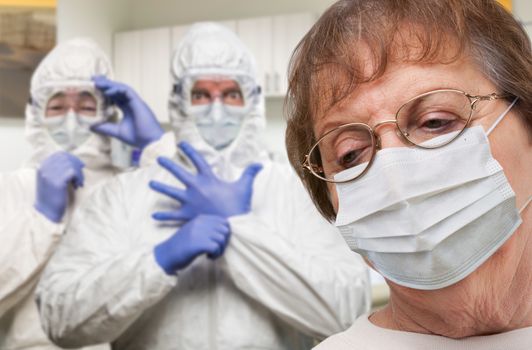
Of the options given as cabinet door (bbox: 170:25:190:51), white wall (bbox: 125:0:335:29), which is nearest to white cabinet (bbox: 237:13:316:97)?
white wall (bbox: 125:0:335:29)

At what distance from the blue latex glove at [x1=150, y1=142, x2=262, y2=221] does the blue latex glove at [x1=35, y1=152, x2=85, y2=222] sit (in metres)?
0.47

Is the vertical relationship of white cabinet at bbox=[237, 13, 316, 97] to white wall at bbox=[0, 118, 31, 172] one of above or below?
above

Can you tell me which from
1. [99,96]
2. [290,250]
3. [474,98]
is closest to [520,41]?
[474,98]

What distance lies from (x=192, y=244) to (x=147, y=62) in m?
2.65

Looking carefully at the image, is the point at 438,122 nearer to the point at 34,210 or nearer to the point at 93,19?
the point at 34,210

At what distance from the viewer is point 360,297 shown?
150cm

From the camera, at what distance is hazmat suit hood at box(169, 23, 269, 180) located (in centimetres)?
174

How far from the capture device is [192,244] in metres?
1.45

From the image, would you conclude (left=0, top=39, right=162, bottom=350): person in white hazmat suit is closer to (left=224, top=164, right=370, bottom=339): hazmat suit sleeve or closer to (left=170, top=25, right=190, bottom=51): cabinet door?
(left=224, top=164, right=370, bottom=339): hazmat suit sleeve

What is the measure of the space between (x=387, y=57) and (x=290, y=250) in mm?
903

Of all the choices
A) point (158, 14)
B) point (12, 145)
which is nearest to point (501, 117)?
point (12, 145)

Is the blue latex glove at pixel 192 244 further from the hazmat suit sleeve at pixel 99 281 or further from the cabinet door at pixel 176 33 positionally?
the cabinet door at pixel 176 33

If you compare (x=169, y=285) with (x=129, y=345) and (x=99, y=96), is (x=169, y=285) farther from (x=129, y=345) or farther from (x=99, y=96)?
(x=99, y=96)

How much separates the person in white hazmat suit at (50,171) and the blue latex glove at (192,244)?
1.97 ft
